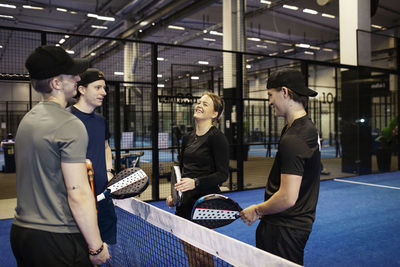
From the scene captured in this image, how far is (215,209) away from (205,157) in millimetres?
774

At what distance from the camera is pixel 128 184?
77.5 inches

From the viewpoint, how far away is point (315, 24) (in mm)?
18469

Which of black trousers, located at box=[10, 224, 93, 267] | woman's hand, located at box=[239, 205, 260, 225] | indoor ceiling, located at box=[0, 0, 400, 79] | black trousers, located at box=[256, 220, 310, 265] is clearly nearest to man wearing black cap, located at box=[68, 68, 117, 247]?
black trousers, located at box=[10, 224, 93, 267]

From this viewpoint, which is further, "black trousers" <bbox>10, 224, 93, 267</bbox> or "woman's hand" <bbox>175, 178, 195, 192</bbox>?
"woman's hand" <bbox>175, 178, 195, 192</bbox>

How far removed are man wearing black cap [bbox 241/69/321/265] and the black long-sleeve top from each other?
2.45 feet

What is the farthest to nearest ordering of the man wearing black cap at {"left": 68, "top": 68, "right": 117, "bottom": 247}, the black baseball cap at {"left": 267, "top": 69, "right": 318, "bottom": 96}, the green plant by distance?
1. the green plant
2. the man wearing black cap at {"left": 68, "top": 68, "right": 117, "bottom": 247}
3. the black baseball cap at {"left": 267, "top": 69, "right": 318, "bottom": 96}

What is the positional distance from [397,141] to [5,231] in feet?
36.1

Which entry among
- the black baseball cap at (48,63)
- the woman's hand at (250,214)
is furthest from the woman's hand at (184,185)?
the black baseball cap at (48,63)

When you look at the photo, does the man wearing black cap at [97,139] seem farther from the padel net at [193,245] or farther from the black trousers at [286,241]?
the black trousers at [286,241]

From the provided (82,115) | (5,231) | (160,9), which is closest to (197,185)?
(82,115)

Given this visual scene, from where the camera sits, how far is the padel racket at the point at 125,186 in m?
1.94

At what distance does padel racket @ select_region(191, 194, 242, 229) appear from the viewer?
6.70ft

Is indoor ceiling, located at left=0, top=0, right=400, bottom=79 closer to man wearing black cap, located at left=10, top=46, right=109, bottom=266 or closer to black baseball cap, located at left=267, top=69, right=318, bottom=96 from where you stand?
black baseball cap, located at left=267, top=69, right=318, bottom=96

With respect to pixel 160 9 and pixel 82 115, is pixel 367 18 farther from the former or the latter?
pixel 82 115
